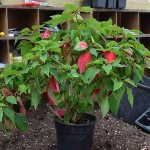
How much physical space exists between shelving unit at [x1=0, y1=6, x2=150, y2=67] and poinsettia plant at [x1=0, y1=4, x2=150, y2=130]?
5.79 ft

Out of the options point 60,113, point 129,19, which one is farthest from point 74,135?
point 129,19

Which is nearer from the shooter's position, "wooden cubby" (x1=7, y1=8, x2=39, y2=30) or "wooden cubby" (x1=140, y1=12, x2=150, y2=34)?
"wooden cubby" (x1=7, y1=8, x2=39, y2=30)

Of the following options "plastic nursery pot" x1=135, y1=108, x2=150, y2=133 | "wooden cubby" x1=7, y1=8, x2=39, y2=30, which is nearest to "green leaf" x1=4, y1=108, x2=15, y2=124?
"plastic nursery pot" x1=135, y1=108, x2=150, y2=133

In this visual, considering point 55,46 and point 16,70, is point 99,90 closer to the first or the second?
point 55,46

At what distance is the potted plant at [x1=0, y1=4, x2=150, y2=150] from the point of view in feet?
6.56

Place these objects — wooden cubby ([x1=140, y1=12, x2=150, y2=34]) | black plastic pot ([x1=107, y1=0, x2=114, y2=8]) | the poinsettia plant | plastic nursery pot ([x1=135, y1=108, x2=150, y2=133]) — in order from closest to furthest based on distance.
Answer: the poinsettia plant, plastic nursery pot ([x1=135, y1=108, x2=150, y2=133]), black plastic pot ([x1=107, y1=0, x2=114, y2=8]), wooden cubby ([x1=140, y1=12, x2=150, y2=34])

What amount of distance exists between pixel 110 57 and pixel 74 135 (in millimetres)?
609

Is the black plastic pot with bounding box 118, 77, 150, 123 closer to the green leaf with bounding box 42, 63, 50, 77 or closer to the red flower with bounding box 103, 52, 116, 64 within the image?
the red flower with bounding box 103, 52, 116, 64

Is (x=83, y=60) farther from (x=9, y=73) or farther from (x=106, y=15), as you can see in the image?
(x=106, y=15)

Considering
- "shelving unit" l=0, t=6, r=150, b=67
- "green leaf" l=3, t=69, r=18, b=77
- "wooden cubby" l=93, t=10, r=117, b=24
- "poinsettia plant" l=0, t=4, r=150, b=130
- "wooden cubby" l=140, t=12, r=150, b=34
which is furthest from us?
"wooden cubby" l=140, t=12, r=150, b=34

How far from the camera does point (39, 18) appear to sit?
191 inches

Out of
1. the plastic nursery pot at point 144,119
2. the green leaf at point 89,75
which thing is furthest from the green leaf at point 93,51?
the plastic nursery pot at point 144,119

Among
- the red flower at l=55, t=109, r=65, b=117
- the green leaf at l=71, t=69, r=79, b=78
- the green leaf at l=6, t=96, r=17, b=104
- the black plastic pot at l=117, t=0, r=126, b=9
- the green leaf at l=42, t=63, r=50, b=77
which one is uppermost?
the black plastic pot at l=117, t=0, r=126, b=9

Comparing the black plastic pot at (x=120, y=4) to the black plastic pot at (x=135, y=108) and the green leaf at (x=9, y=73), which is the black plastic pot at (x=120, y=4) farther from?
the green leaf at (x=9, y=73)
